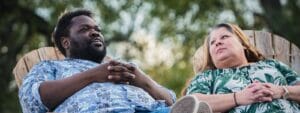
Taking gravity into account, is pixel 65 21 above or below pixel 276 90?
above

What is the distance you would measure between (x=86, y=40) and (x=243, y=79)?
31.1 inches

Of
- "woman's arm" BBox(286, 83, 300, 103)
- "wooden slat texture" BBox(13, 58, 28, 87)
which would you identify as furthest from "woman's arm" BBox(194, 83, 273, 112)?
"wooden slat texture" BBox(13, 58, 28, 87)

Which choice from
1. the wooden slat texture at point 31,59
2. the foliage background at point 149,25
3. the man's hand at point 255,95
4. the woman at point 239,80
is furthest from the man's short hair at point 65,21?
the foliage background at point 149,25

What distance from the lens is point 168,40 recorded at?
41.6ft

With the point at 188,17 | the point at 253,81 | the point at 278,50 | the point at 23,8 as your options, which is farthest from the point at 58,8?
the point at 253,81

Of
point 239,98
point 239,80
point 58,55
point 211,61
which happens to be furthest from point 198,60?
point 58,55

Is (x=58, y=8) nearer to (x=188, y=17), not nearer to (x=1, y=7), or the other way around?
(x=1, y=7)

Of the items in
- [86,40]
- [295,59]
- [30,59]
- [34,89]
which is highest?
[30,59]

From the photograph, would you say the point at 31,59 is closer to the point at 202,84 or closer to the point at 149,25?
the point at 202,84

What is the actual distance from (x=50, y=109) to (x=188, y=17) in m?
8.72

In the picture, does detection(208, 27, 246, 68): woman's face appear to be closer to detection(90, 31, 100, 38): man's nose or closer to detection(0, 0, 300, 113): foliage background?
detection(90, 31, 100, 38): man's nose

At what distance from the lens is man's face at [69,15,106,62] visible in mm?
3482

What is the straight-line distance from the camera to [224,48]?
330cm

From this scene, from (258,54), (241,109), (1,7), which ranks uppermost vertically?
(1,7)
